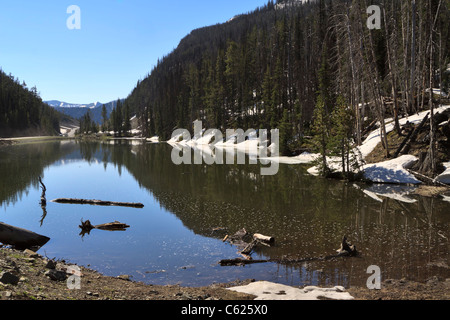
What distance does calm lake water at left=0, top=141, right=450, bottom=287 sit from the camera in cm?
1027

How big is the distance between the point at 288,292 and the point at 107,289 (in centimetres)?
442

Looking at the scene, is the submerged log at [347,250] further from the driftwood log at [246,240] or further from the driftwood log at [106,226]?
the driftwood log at [106,226]

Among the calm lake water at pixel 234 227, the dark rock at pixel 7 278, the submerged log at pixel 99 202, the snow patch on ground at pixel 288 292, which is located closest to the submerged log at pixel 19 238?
the calm lake water at pixel 234 227

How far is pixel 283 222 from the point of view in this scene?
616 inches

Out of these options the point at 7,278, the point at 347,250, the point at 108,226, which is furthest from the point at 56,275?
the point at 347,250

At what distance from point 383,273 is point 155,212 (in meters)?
12.3

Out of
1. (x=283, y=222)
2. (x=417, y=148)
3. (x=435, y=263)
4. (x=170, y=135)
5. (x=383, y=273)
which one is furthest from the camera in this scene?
(x=170, y=135)

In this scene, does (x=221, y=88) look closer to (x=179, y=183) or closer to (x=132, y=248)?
(x=179, y=183)

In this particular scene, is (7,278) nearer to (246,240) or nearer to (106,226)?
(246,240)

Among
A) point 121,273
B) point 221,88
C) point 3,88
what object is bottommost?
point 121,273

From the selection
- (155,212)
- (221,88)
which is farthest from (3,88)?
(155,212)

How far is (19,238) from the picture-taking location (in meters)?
12.0

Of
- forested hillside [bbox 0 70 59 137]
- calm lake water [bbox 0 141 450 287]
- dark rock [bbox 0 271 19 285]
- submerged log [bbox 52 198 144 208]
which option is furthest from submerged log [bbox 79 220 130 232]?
forested hillside [bbox 0 70 59 137]

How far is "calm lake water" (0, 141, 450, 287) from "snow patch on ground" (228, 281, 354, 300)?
1.00 metres
